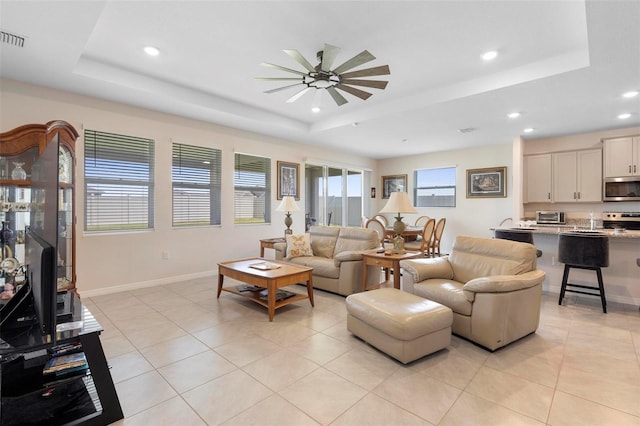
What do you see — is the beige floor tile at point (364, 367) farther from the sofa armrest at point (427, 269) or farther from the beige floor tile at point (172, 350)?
the beige floor tile at point (172, 350)

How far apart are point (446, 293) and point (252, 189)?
162 inches

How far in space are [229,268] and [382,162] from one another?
20.5 ft

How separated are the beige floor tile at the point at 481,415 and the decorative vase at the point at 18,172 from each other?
13.8 ft

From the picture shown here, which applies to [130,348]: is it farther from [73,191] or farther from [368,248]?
[368,248]

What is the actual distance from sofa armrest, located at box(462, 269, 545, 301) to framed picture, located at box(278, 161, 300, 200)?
4346 millimetres

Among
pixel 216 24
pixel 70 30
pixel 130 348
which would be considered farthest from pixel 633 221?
pixel 70 30

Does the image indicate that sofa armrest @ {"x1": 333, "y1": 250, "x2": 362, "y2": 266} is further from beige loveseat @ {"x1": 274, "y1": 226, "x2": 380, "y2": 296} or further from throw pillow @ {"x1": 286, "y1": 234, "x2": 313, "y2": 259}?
throw pillow @ {"x1": 286, "y1": 234, "x2": 313, "y2": 259}

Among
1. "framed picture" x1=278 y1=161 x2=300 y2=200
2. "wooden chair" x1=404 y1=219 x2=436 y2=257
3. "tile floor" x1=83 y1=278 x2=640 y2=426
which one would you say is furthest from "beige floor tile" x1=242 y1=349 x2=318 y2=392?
"framed picture" x1=278 y1=161 x2=300 y2=200

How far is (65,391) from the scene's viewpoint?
191cm

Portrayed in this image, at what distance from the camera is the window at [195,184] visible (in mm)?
4992

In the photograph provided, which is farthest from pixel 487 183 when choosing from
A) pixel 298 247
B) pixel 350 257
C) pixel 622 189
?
pixel 298 247

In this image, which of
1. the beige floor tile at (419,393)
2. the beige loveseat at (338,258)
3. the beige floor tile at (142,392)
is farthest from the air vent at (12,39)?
the beige floor tile at (419,393)

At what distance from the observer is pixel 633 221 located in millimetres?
5082

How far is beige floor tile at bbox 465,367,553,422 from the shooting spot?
6.19 feet
